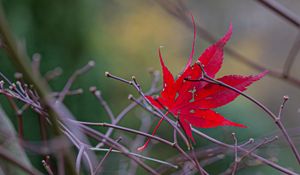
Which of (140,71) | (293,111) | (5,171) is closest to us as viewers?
(5,171)

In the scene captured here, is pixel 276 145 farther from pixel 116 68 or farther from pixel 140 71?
pixel 140 71

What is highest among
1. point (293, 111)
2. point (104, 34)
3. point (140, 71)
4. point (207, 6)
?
point (207, 6)

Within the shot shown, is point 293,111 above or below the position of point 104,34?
below

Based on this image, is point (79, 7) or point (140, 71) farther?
point (140, 71)

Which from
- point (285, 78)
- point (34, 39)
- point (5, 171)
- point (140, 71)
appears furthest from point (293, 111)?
point (5, 171)

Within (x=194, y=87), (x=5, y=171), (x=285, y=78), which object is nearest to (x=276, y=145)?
(x=285, y=78)

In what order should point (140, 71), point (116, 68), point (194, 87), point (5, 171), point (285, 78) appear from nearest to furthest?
point (194, 87), point (5, 171), point (285, 78), point (116, 68), point (140, 71)

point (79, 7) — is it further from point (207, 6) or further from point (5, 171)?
point (207, 6)
